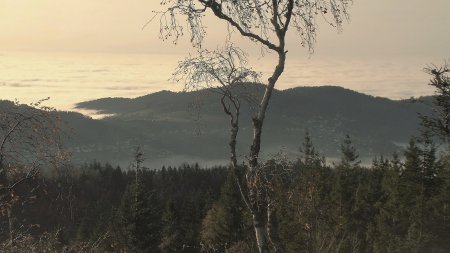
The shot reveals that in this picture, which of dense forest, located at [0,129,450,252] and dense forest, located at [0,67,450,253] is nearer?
dense forest, located at [0,67,450,253]

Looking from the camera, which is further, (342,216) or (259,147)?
(342,216)

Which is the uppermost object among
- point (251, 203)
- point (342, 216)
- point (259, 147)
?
point (259, 147)

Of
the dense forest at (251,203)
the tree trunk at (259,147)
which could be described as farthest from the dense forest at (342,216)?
the tree trunk at (259,147)

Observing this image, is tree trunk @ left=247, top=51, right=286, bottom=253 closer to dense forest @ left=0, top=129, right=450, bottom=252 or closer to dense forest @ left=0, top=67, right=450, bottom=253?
dense forest @ left=0, top=67, right=450, bottom=253

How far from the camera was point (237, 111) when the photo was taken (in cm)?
855

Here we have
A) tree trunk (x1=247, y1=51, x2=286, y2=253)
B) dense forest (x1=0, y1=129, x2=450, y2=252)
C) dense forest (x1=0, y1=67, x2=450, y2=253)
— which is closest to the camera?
dense forest (x1=0, y1=67, x2=450, y2=253)

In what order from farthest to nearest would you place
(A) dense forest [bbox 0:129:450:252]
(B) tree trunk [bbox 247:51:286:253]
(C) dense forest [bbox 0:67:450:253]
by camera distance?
(A) dense forest [bbox 0:129:450:252] < (B) tree trunk [bbox 247:51:286:253] < (C) dense forest [bbox 0:67:450:253]

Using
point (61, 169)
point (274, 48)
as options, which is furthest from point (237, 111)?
point (61, 169)

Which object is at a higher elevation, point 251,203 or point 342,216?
point 251,203

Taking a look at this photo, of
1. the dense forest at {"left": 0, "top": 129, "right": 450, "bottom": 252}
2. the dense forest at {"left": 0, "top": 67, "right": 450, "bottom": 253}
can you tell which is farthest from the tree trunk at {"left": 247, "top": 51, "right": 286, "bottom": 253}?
the dense forest at {"left": 0, "top": 129, "right": 450, "bottom": 252}

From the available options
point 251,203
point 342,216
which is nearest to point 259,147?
point 251,203

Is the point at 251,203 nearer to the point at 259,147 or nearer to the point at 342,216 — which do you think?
the point at 259,147

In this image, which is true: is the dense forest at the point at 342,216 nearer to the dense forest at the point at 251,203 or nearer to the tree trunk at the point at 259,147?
the dense forest at the point at 251,203

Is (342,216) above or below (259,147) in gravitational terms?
below
